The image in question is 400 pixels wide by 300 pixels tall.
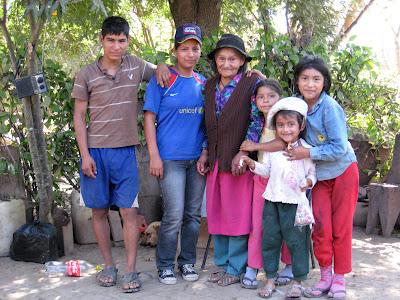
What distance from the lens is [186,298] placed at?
12.4 feet

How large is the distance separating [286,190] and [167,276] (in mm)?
1132

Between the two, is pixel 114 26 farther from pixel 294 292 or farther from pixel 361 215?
pixel 361 215

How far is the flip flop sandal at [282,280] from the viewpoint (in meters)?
4.02

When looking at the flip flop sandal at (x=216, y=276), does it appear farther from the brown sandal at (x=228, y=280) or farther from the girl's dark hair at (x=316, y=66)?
the girl's dark hair at (x=316, y=66)

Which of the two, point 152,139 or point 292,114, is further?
point 152,139

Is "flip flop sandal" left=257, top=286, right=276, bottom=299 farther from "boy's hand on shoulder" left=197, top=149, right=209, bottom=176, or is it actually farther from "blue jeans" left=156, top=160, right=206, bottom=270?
"boy's hand on shoulder" left=197, top=149, right=209, bottom=176

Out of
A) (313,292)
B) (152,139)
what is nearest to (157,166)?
(152,139)

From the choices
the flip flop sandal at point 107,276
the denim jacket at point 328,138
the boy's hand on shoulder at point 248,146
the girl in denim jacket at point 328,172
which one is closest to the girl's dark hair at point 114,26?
the boy's hand on shoulder at point 248,146

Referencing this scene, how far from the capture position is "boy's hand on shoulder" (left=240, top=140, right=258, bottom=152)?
3770 mm

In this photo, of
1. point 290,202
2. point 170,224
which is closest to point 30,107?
point 170,224

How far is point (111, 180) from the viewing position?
397cm

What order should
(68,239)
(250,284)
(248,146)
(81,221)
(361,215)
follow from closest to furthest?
(248,146) → (250,284) → (68,239) → (81,221) → (361,215)

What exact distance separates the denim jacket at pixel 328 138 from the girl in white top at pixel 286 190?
71 millimetres

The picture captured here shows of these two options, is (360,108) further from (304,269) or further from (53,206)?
(53,206)
